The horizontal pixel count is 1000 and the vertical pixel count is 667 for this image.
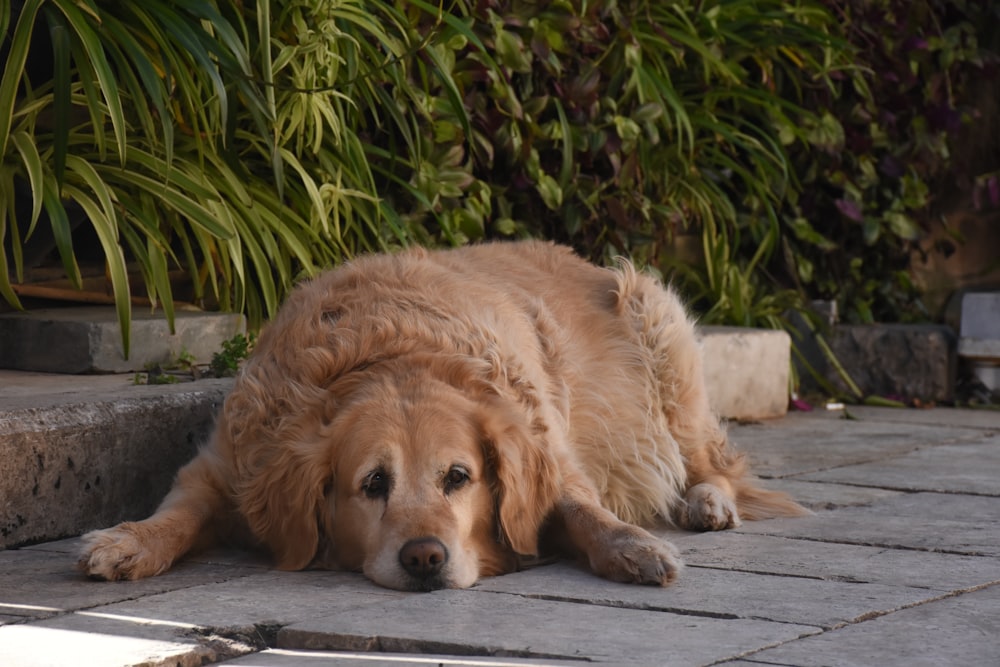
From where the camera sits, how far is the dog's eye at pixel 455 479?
3463 mm

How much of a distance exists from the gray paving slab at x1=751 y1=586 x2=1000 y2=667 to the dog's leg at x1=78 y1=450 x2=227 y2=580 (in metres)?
1.52

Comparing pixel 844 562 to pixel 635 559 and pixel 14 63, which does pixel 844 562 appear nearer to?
pixel 635 559

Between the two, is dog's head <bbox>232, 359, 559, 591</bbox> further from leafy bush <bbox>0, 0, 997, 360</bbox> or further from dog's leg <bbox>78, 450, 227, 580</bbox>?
leafy bush <bbox>0, 0, 997, 360</bbox>

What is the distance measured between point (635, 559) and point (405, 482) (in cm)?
56

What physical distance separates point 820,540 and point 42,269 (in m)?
2.82

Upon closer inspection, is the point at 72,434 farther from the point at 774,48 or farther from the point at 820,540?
the point at 774,48

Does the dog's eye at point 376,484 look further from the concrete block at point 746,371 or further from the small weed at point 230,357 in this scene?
the concrete block at point 746,371

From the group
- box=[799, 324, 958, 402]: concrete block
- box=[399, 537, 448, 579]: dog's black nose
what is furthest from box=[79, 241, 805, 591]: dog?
box=[799, 324, 958, 402]: concrete block

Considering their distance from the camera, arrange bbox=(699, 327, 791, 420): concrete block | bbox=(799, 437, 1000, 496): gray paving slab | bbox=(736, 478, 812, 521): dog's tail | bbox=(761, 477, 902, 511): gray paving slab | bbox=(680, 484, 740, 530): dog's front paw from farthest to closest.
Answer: bbox=(699, 327, 791, 420): concrete block
bbox=(799, 437, 1000, 496): gray paving slab
bbox=(761, 477, 902, 511): gray paving slab
bbox=(736, 478, 812, 521): dog's tail
bbox=(680, 484, 740, 530): dog's front paw

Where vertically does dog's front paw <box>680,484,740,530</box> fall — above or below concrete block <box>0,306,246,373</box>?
below

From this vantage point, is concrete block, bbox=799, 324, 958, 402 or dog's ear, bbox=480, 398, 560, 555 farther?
concrete block, bbox=799, 324, 958, 402

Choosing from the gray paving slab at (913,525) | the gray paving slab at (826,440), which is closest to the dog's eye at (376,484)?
the gray paving slab at (913,525)

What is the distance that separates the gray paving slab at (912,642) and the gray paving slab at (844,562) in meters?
0.27

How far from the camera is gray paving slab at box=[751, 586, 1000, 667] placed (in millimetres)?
2535
